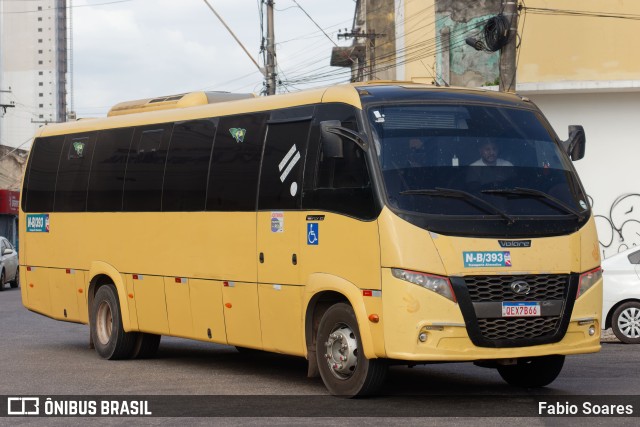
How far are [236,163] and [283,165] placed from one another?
1053 millimetres

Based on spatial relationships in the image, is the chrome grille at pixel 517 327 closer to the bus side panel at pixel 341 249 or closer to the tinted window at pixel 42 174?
the bus side panel at pixel 341 249

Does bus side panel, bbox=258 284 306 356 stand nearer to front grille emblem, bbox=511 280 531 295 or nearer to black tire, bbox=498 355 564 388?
black tire, bbox=498 355 564 388

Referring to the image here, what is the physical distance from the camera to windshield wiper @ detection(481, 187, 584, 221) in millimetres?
11016

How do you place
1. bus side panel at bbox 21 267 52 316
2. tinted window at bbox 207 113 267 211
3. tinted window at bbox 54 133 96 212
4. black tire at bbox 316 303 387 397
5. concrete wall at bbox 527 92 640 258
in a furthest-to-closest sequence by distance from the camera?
concrete wall at bbox 527 92 640 258, bus side panel at bbox 21 267 52 316, tinted window at bbox 54 133 96 212, tinted window at bbox 207 113 267 211, black tire at bbox 316 303 387 397

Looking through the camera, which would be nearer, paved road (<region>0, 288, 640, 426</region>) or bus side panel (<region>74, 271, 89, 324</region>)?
paved road (<region>0, 288, 640, 426</region>)

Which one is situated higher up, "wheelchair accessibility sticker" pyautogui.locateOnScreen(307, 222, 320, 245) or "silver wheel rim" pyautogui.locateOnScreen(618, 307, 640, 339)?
"wheelchair accessibility sticker" pyautogui.locateOnScreen(307, 222, 320, 245)

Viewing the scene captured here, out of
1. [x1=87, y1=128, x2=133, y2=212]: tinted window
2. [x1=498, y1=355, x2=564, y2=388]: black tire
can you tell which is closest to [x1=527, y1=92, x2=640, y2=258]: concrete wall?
[x1=87, y1=128, x2=133, y2=212]: tinted window

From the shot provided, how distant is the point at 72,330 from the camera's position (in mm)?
21844

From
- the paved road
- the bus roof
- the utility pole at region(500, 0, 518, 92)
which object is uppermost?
the utility pole at region(500, 0, 518, 92)

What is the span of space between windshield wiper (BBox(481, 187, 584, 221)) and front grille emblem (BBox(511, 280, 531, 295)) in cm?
81

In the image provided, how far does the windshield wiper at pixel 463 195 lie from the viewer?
10797mm

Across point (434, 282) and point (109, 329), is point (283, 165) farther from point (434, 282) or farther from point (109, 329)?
point (109, 329)

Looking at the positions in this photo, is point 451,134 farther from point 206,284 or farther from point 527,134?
point 206,284

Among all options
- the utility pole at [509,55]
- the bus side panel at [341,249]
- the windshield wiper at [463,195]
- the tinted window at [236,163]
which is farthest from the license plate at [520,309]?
the utility pole at [509,55]
